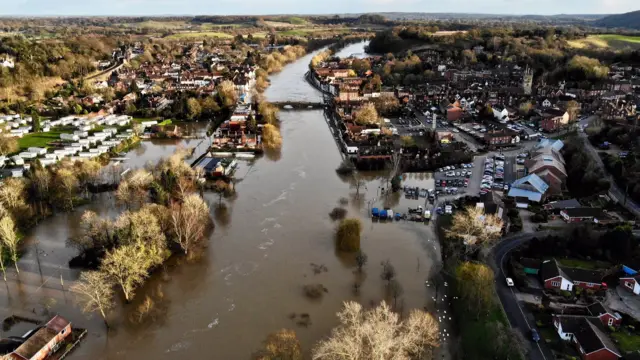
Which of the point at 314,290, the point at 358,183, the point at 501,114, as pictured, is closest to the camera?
the point at 314,290

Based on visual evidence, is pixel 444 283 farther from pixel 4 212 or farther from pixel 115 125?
pixel 115 125

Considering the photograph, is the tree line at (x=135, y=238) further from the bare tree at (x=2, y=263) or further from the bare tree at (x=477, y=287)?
the bare tree at (x=477, y=287)

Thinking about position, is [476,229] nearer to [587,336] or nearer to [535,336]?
[535,336]

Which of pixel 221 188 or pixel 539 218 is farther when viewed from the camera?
pixel 221 188

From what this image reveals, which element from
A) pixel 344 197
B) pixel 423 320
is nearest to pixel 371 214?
pixel 344 197

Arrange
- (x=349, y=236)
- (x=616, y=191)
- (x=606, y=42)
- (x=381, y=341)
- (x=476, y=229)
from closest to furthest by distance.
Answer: (x=381, y=341) → (x=476, y=229) → (x=349, y=236) → (x=616, y=191) → (x=606, y=42)

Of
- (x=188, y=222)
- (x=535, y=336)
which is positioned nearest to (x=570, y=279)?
(x=535, y=336)

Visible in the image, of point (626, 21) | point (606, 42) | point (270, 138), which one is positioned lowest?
point (270, 138)
